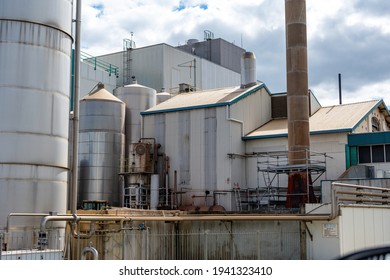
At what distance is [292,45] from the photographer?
3284 cm

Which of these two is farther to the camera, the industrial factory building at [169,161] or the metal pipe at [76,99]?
the metal pipe at [76,99]

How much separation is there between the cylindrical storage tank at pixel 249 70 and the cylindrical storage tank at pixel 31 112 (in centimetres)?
2338

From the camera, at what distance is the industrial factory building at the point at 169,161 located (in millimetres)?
16078

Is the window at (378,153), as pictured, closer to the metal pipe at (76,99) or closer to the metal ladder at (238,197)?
the metal ladder at (238,197)

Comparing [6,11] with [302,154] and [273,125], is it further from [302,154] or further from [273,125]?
[273,125]

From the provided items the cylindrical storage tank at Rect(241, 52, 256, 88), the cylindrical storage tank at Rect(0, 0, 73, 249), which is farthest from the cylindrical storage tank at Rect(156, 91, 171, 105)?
the cylindrical storage tank at Rect(0, 0, 73, 249)

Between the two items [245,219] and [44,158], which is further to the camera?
[245,219]

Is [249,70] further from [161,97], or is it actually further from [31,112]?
[31,112]

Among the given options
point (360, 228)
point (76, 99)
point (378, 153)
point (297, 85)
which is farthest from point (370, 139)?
point (76, 99)

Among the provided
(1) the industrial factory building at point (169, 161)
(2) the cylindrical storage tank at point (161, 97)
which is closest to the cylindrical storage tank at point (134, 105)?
(1) the industrial factory building at point (169, 161)

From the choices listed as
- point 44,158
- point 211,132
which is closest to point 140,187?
point 211,132

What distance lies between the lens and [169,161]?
1444 inches

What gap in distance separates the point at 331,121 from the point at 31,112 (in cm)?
2396

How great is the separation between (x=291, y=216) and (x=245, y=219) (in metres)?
2.24
